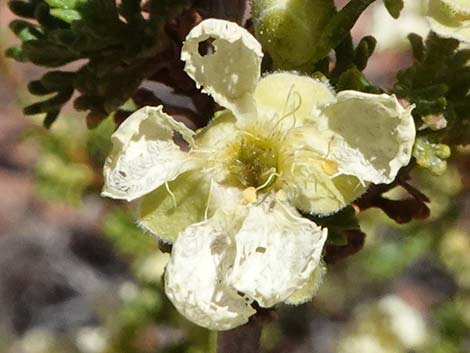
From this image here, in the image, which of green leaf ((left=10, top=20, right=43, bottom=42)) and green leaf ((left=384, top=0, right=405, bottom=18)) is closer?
green leaf ((left=384, top=0, right=405, bottom=18))

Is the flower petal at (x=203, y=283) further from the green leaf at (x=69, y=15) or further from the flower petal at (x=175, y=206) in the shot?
the green leaf at (x=69, y=15)

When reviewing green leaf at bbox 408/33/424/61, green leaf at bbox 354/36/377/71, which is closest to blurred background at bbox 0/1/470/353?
green leaf at bbox 408/33/424/61

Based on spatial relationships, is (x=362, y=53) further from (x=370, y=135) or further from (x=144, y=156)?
(x=144, y=156)

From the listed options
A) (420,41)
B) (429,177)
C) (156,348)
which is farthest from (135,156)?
(429,177)

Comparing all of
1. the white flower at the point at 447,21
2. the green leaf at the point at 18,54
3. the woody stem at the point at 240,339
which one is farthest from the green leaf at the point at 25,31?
the white flower at the point at 447,21

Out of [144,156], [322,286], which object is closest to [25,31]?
[144,156]

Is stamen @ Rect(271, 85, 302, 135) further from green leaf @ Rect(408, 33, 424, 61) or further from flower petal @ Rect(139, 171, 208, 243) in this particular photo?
green leaf @ Rect(408, 33, 424, 61)

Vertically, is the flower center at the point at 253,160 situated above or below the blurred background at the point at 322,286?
above
